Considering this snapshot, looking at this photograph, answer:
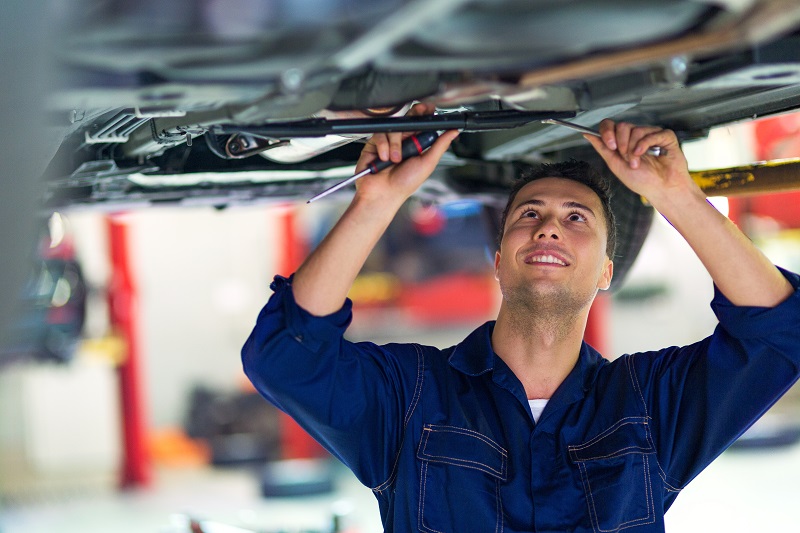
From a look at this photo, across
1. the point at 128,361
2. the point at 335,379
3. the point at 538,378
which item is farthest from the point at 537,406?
the point at 128,361

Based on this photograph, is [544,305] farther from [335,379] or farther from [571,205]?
[335,379]

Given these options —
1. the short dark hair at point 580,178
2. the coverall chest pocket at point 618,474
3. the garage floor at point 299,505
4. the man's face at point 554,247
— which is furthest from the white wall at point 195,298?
the coverall chest pocket at point 618,474

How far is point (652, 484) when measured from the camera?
1.60 meters

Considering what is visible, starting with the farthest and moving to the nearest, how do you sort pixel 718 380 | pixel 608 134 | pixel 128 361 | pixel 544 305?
pixel 128 361, pixel 544 305, pixel 718 380, pixel 608 134

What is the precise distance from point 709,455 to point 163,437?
708 centimetres

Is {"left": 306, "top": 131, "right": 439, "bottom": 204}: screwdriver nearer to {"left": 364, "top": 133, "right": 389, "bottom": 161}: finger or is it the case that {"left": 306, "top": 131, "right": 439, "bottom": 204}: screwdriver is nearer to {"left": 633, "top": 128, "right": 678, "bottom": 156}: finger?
{"left": 364, "top": 133, "right": 389, "bottom": 161}: finger

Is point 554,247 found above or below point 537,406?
above

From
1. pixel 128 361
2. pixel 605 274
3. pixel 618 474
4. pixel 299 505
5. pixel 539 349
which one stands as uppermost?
pixel 128 361

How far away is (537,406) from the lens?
172 centimetres

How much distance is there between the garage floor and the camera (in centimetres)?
519

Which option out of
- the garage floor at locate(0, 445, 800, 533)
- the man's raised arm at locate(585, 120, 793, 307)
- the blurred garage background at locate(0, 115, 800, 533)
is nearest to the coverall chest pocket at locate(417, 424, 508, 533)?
the man's raised arm at locate(585, 120, 793, 307)

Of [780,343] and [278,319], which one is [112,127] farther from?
[780,343]

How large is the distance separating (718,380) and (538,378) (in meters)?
0.33

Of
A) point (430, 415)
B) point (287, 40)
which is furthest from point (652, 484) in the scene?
point (287, 40)
